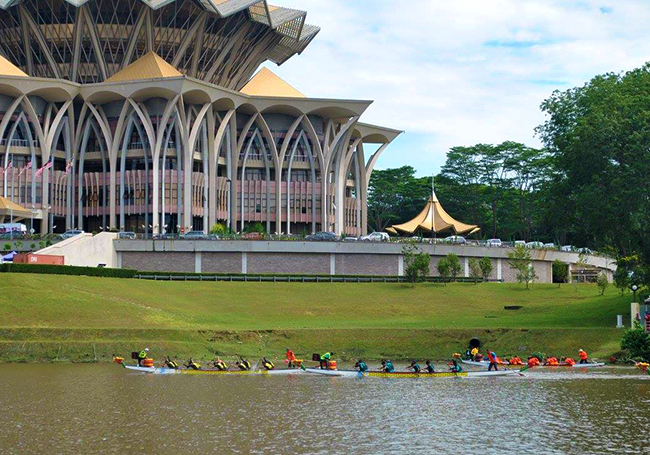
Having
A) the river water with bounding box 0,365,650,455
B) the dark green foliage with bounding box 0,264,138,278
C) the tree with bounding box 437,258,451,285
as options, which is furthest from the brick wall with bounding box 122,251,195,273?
the river water with bounding box 0,365,650,455

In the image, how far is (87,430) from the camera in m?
37.8

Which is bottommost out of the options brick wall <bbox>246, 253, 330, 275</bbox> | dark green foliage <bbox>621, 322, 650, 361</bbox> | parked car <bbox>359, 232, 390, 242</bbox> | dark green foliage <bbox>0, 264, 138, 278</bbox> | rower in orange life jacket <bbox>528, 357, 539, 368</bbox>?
rower in orange life jacket <bbox>528, 357, 539, 368</bbox>

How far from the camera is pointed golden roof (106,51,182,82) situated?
12488 cm

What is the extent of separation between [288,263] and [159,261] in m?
12.9

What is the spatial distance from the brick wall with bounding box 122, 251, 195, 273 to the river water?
45.7 metres

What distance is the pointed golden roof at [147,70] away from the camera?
125 m

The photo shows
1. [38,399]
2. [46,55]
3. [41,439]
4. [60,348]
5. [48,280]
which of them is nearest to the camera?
[41,439]

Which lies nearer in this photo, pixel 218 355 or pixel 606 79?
pixel 218 355

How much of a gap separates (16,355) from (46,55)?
77.7 metres

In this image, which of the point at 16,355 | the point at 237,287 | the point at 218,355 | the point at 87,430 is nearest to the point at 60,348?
the point at 16,355

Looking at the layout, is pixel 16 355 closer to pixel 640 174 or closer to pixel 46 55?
pixel 640 174

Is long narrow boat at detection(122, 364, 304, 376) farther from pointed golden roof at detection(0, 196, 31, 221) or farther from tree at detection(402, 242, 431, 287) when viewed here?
pointed golden roof at detection(0, 196, 31, 221)

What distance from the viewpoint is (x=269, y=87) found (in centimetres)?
13700

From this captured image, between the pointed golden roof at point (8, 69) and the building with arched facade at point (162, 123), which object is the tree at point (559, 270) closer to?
the building with arched facade at point (162, 123)
